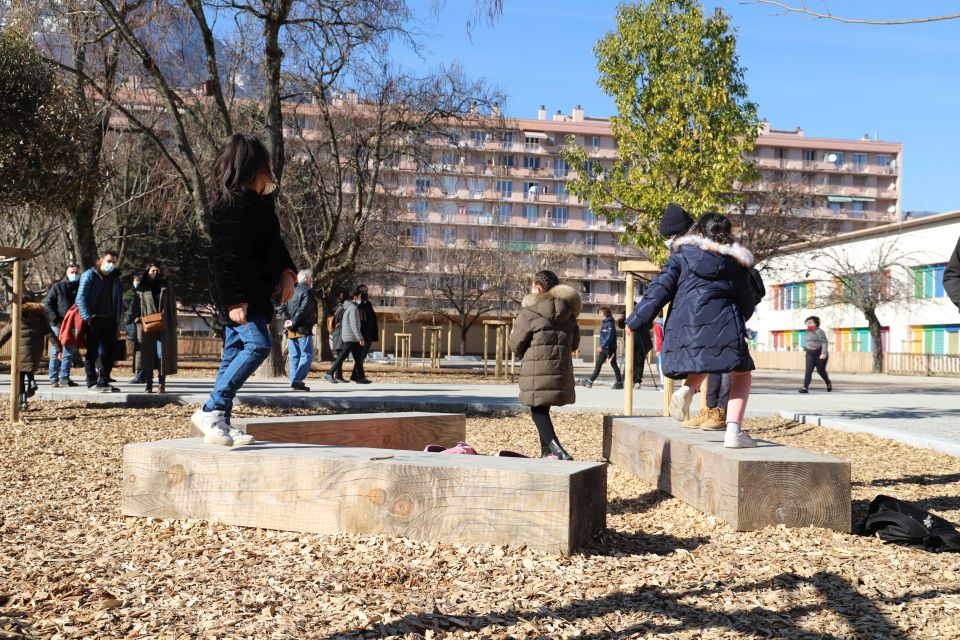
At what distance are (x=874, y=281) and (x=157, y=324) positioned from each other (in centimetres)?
3953

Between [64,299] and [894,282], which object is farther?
[894,282]

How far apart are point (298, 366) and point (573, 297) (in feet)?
29.3

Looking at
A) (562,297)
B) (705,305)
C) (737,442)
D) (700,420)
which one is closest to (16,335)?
(562,297)

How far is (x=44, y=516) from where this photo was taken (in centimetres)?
509

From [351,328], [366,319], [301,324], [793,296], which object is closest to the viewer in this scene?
[301,324]

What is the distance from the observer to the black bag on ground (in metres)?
4.68

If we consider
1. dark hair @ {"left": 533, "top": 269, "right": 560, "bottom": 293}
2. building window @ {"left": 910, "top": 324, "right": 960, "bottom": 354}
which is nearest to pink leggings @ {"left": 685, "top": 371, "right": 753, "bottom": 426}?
dark hair @ {"left": 533, "top": 269, "right": 560, "bottom": 293}

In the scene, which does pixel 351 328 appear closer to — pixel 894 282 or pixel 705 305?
pixel 705 305

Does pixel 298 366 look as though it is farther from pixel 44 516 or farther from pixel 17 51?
pixel 44 516

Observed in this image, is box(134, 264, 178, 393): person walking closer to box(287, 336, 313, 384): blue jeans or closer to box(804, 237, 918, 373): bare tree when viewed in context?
box(287, 336, 313, 384): blue jeans

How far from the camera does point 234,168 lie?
478 centimetres

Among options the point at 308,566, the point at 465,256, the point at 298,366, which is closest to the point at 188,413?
the point at 298,366

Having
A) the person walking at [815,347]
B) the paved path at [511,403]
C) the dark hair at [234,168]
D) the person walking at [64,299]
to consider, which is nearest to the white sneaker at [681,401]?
the dark hair at [234,168]

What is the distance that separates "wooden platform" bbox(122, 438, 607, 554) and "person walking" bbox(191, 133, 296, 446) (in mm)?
244
